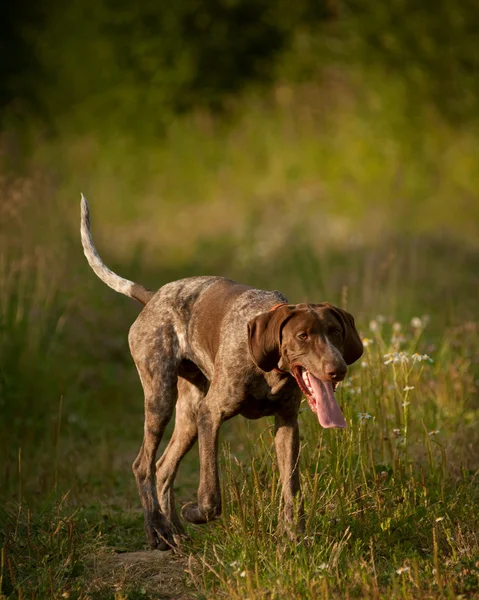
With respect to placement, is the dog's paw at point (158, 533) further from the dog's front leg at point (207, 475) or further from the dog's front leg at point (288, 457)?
the dog's front leg at point (288, 457)

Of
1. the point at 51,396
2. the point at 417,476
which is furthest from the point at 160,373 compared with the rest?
the point at 51,396

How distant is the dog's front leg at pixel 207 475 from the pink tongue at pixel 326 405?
0.74 meters

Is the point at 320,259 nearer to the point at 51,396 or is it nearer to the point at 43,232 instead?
the point at 43,232

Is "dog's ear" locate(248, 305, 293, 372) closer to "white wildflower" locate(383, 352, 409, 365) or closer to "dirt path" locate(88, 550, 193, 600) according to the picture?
"white wildflower" locate(383, 352, 409, 365)

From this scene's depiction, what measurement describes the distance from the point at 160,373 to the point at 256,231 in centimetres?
819

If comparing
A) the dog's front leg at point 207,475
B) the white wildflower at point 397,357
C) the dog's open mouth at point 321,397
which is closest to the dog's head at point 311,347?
the dog's open mouth at point 321,397

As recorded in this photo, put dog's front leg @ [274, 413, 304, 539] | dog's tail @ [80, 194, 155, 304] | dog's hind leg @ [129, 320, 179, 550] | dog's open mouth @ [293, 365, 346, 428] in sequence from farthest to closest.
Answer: dog's tail @ [80, 194, 155, 304]
dog's hind leg @ [129, 320, 179, 550]
dog's front leg @ [274, 413, 304, 539]
dog's open mouth @ [293, 365, 346, 428]

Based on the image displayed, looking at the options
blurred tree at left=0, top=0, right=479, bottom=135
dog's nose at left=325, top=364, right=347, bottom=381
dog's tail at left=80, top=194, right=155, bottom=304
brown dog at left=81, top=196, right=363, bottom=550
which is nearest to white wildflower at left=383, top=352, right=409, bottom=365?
brown dog at left=81, top=196, right=363, bottom=550

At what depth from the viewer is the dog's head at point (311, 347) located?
5035 mm

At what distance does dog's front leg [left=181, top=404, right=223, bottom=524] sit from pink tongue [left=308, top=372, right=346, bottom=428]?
29.3 inches

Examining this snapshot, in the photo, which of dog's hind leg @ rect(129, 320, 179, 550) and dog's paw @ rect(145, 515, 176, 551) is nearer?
dog's paw @ rect(145, 515, 176, 551)

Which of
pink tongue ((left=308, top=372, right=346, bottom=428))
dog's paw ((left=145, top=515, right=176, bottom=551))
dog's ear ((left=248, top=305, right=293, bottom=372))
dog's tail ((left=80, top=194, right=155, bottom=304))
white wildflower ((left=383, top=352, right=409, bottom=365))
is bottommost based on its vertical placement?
dog's paw ((left=145, top=515, right=176, bottom=551))

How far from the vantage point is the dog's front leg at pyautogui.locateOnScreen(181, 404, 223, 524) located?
18.4ft

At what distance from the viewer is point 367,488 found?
5695mm
